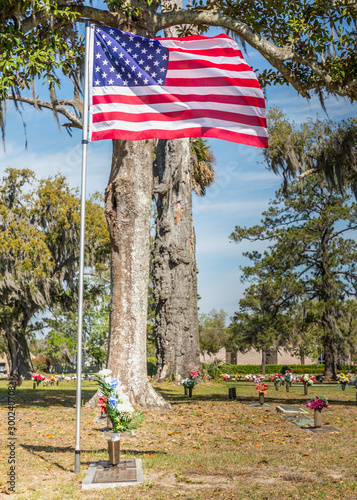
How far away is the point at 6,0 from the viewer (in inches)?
380

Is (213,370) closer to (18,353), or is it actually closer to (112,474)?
(18,353)

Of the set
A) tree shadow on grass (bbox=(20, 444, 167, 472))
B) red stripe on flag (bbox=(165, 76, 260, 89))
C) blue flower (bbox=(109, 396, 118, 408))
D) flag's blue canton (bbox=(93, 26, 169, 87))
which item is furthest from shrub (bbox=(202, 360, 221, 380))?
blue flower (bbox=(109, 396, 118, 408))

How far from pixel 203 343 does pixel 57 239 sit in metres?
29.8

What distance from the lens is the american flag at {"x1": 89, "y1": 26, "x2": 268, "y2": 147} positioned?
7.28 meters

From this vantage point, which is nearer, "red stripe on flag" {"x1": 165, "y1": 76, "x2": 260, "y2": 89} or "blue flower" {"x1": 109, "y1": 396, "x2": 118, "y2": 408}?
"blue flower" {"x1": 109, "y1": 396, "x2": 118, "y2": 408}

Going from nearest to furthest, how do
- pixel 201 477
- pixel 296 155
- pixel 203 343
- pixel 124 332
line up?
1. pixel 201 477
2. pixel 124 332
3. pixel 296 155
4. pixel 203 343

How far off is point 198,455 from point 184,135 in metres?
4.46

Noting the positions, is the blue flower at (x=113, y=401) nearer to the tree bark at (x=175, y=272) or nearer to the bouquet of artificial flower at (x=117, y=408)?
the bouquet of artificial flower at (x=117, y=408)

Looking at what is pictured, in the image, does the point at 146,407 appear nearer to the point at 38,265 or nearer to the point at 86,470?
the point at 86,470

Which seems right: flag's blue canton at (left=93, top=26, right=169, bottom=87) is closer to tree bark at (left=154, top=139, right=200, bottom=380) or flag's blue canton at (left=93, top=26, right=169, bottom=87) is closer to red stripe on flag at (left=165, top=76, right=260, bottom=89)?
red stripe on flag at (left=165, top=76, right=260, bottom=89)

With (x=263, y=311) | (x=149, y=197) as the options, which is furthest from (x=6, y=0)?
(x=263, y=311)

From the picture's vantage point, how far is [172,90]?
26.0 feet

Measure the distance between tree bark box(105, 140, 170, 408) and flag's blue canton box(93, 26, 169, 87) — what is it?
123 inches

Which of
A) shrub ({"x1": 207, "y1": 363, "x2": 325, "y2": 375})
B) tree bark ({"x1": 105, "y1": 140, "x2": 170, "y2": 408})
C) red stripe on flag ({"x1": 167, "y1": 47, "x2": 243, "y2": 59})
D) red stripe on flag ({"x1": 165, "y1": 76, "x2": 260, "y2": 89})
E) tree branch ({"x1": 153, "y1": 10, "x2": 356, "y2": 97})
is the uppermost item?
tree branch ({"x1": 153, "y1": 10, "x2": 356, "y2": 97})
